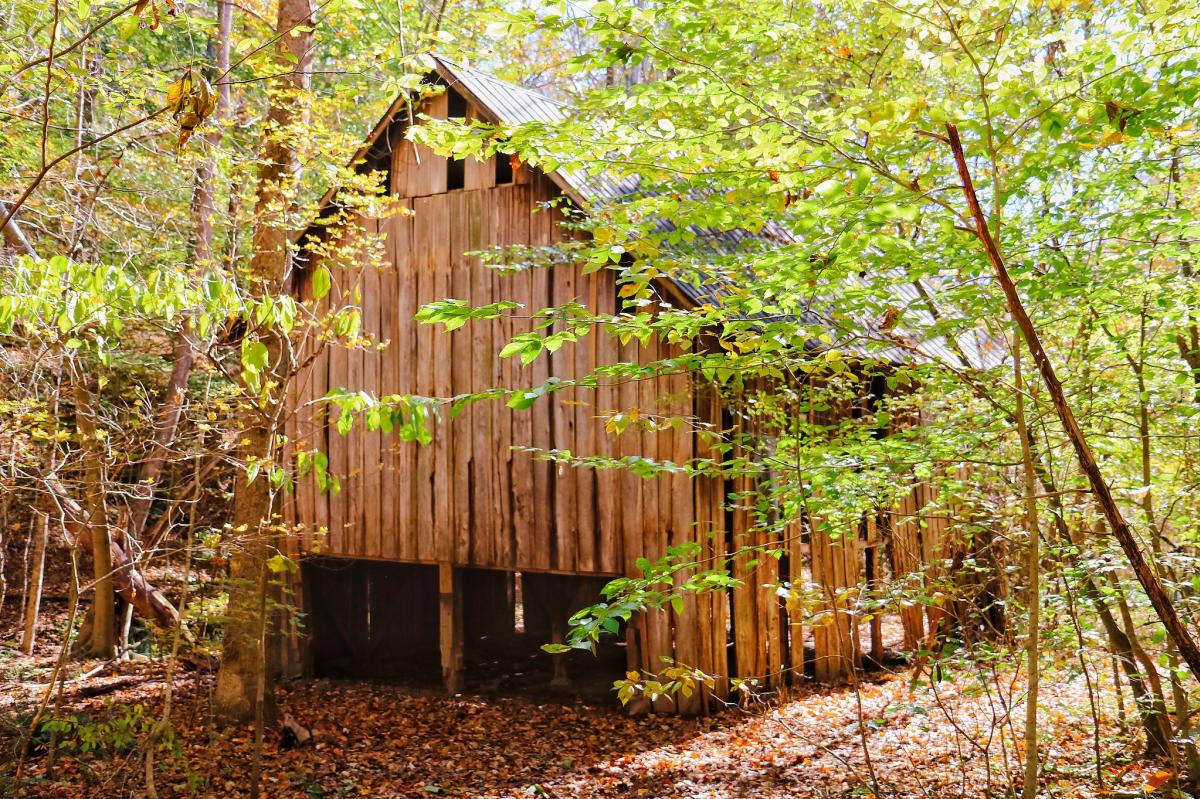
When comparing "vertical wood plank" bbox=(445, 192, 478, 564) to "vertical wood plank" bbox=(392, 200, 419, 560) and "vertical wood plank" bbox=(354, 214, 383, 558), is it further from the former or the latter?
"vertical wood plank" bbox=(354, 214, 383, 558)

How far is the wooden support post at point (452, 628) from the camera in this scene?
10.1 m

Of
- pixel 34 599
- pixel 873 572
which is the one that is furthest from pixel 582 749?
pixel 34 599

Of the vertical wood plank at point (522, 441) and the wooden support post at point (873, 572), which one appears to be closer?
the vertical wood plank at point (522, 441)

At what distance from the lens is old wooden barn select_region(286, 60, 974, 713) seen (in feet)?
28.2

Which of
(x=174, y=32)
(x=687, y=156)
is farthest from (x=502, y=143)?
(x=174, y=32)

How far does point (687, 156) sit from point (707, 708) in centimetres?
624

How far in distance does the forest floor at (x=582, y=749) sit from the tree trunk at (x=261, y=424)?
19.3 inches

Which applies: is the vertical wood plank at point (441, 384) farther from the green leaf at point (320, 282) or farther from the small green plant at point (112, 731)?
the green leaf at point (320, 282)

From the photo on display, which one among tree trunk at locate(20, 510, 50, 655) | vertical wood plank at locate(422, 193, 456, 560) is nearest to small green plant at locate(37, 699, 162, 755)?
vertical wood plank at locate(422, 193, 456, 560)

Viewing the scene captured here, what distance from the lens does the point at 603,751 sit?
7.88m

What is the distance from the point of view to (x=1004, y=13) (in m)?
3.16

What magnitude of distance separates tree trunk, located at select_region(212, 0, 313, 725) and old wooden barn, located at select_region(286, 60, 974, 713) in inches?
25.2

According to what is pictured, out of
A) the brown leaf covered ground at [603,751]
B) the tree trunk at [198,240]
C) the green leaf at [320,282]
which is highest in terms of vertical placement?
the tree trunk at [198,240]

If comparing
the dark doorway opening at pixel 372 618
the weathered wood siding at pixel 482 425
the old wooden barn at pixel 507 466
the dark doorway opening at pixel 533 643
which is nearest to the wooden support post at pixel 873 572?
the old wooden barn at pixel 507 466
